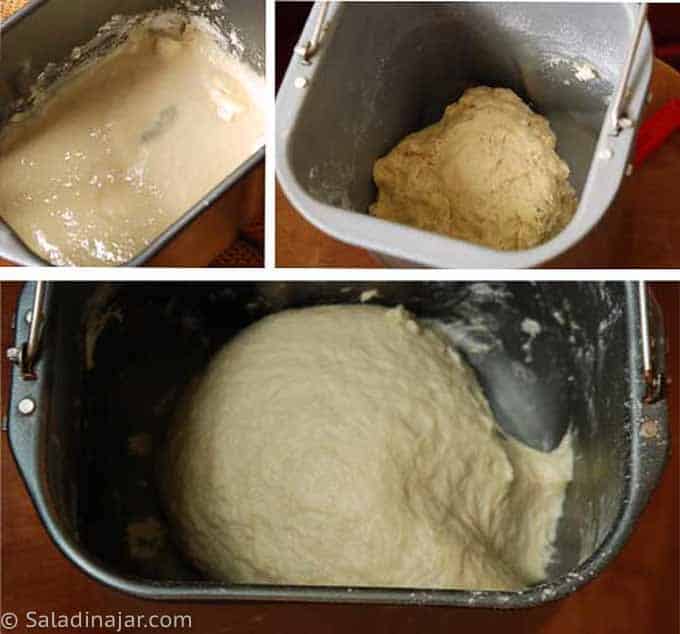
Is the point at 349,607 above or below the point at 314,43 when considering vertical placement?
below

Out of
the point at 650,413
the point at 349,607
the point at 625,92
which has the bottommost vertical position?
the point at 349,607

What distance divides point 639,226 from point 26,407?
0.55 meters

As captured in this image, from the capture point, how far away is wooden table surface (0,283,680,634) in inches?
26.1

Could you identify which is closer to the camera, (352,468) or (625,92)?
(625,92)

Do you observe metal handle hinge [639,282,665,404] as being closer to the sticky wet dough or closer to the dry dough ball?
the dry dough ball

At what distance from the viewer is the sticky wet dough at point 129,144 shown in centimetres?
70

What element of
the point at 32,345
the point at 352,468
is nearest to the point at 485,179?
the point at 352,468

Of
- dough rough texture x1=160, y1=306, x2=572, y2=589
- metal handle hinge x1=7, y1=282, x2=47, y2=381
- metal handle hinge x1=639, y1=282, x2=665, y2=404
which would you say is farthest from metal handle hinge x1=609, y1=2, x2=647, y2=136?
metal handle hinge x1=7, y1=282, x2=47, y2=381

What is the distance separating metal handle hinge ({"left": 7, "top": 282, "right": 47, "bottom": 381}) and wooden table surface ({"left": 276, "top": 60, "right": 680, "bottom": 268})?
242 mm

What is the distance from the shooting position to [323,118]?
0.64 m

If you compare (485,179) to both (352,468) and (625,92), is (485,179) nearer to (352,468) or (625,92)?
(625,92)

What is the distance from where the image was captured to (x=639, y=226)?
78 centimetres

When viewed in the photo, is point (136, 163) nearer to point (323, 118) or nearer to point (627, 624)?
point (323, 118)

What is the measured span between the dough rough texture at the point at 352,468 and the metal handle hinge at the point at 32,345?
0.62 ft
